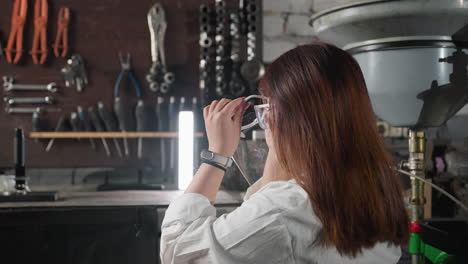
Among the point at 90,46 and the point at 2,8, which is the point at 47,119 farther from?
the point at 2,8

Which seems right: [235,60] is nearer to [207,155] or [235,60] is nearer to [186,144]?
[186,144]

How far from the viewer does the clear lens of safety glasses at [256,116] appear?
874mm

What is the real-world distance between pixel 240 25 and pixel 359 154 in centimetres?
227

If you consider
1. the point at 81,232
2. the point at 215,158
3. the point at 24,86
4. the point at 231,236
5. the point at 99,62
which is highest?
the point at 99,62

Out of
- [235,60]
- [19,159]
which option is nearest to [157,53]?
[235,60]

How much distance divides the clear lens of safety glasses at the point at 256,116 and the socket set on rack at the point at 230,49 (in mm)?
1947

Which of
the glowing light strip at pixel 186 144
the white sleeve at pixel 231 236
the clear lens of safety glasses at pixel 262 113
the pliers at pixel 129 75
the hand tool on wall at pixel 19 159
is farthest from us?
the pliers at pixel 129 75

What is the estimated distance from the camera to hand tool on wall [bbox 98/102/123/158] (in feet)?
9.57

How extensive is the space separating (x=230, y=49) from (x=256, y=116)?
2100 mm

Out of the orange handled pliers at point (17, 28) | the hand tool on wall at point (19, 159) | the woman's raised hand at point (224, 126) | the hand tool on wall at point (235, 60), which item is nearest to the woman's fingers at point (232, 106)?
the woman's raised hand at point (224, 126)

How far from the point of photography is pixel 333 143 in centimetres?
80

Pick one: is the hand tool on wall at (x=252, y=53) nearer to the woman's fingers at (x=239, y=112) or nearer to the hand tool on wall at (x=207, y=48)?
the hand tool on wall at (x=207, y=48)

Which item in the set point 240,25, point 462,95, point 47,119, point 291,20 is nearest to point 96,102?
point 47,119

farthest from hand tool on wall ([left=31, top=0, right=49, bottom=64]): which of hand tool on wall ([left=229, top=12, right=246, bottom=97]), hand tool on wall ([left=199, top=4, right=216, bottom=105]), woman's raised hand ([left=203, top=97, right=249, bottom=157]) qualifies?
woman's raised hand ([left=203, top=97, right=249, bottom=157])
